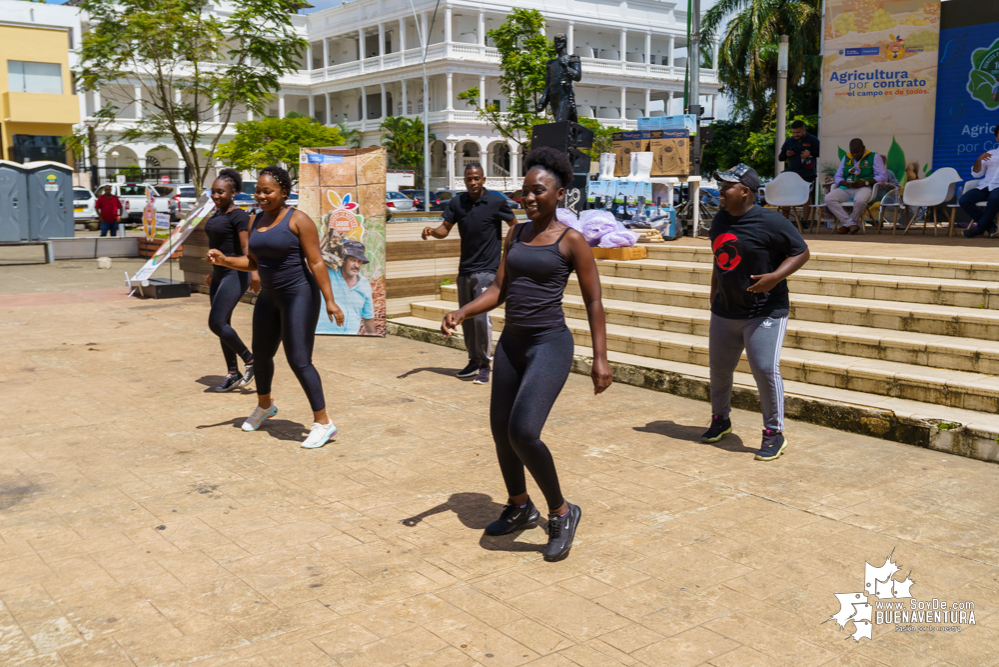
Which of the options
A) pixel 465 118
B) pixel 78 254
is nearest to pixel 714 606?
pixel 78 254

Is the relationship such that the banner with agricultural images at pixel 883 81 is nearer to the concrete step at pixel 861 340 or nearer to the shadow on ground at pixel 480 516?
the concrete step at pixel 861 340

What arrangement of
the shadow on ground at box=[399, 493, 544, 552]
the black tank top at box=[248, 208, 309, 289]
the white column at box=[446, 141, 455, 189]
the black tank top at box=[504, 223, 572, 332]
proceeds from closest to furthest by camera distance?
the black tank top at box=[504, 223, 572, 332], the shadow on ground at box=[399, 493, 544, 552], the black tank top at box=[248, 208, 309, 289], the white column at box=[446, 141, 455, 189]

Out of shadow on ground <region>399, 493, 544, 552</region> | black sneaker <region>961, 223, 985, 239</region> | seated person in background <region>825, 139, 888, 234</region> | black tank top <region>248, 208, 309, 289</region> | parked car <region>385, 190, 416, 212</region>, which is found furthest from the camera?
parked car <region>385, 190, 416, 212</region>

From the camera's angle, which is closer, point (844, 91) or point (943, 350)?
point (943, 350)

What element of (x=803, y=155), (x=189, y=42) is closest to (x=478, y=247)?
(x=803, y=155)

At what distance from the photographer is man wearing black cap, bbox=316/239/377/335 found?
11.1m

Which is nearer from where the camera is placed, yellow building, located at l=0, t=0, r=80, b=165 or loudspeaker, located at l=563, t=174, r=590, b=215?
loudspeaker, located at l=563, t=174, r=590, b=215

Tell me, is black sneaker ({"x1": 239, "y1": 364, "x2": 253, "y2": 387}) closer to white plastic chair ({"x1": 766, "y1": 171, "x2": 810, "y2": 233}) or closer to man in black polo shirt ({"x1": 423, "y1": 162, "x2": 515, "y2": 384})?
man in black polo shirt ({"x1": 423, "y1": 162, "x2": 515, "y2": 384})

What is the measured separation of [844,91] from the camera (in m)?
16.3

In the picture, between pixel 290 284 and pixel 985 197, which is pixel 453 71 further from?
pixel 290 284

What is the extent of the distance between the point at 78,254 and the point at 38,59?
927 inches

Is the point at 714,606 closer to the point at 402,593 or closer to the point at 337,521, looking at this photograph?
the point at 402,593

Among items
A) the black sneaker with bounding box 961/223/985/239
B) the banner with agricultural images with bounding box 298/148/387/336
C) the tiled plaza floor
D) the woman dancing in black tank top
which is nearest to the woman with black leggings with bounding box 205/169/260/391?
the tiled plaza floor

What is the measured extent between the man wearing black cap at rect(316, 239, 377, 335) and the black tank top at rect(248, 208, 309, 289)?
16.0 ft
